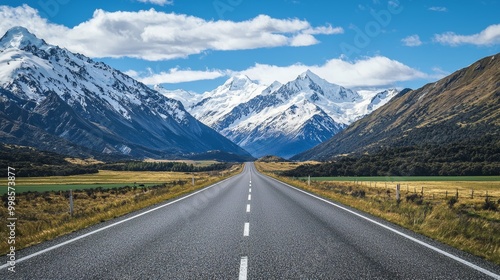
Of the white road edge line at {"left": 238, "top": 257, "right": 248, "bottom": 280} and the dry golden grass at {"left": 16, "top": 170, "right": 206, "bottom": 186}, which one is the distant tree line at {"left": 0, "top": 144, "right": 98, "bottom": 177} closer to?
the dry golden grass at {"left": 16, "top": 170, "right": 206, "bottom": 186}

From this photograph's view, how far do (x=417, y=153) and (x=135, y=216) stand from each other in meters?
118

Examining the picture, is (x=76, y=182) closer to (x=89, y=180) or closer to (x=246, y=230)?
(x=89, y=180)

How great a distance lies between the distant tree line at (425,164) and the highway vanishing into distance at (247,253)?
9667cm

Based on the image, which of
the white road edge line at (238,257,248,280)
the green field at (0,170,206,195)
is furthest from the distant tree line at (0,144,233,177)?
the white road edge line at (238,257,248,280)

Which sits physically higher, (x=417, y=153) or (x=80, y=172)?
(x=417, y=153)

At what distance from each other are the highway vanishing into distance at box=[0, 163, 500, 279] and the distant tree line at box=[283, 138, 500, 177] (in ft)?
317

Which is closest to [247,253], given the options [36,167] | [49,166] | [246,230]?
[246,230]

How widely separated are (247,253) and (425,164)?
349 ft

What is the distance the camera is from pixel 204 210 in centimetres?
1902

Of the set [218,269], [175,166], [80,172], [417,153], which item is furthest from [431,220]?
[175,166]

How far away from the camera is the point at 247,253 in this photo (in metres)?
9.61

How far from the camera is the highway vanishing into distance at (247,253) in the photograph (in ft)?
25.9

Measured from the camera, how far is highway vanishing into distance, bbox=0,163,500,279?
7895mm

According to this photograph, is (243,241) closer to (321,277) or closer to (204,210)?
(321,277)
